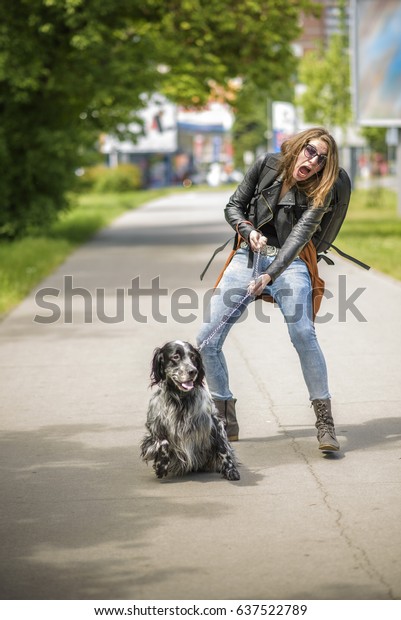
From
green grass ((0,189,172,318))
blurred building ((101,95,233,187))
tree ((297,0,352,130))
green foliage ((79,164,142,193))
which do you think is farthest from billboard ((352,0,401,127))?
blurred building ((101,95,233,187))

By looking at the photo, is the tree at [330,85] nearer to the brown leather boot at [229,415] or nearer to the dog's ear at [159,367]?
the brown leather boot at [229,415]

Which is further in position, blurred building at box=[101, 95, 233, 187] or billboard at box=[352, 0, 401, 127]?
blurred building at box=[101, 95, 233, 187]

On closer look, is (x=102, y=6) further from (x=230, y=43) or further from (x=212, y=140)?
(x=212, y=140)

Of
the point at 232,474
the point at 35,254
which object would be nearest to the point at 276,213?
the point at 232,474

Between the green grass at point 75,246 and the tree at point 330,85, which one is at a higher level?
the tree at point 330,85

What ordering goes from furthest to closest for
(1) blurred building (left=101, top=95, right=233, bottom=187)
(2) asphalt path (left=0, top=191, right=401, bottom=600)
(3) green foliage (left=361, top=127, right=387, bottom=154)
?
(1) blurred building (left=101, top=95, right=233, bottom=187)
(3) green foliage (left=361, top=127, right=387, bottom=154)
(2) asphalt path (left=0, top=191, right=401, bottom=600)

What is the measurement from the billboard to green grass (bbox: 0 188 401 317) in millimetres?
2724

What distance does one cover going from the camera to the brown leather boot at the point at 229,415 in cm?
782

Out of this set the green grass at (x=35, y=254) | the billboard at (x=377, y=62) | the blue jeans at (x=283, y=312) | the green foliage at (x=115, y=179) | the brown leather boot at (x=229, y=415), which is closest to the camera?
→ the blue jeans at (x=283, y=312)

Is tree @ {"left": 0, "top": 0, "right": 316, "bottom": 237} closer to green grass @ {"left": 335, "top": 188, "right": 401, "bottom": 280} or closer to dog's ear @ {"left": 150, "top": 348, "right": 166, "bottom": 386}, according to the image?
green grass @ {"left": 335, "top": 188, "right": 401, "bottom": 280}

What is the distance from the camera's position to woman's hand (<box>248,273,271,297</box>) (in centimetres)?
740

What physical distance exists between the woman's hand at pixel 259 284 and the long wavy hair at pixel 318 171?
1.57 ft

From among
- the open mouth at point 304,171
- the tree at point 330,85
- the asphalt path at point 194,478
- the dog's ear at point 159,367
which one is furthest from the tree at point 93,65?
the tree at point 330,85
